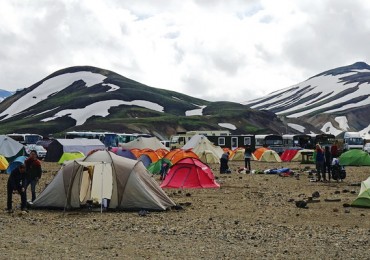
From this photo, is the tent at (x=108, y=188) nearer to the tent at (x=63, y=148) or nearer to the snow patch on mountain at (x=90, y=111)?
the tent at (x=63, y=148)

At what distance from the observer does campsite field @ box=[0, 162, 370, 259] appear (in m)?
13.1

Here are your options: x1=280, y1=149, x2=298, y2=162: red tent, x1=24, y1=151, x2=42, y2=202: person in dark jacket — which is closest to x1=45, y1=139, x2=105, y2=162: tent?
x1=280, y1=149, x2=298, y2=162: red tent

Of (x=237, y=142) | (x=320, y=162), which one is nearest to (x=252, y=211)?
A: (x=320, y=162)

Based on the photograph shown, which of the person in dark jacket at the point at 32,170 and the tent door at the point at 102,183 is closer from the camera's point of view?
the tent door at the point at 102,183

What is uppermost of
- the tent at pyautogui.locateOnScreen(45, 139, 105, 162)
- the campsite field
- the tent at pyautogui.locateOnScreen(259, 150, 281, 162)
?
the tent at pyautogui.locateOnScreen(45, 139, 105, 162)

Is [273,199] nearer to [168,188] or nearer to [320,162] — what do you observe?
[168,188]

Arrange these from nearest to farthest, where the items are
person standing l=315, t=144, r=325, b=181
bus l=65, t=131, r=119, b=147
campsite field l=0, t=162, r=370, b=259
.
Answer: campsite field l=0, t=162, r=370, b=259, person standing l=315, t=144, r=325, b=181, bus l=65, t=131, r=119, b=147

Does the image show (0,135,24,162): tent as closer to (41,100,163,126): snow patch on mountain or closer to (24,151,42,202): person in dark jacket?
(24,151,42,202): person in dark jacket

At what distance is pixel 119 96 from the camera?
186m

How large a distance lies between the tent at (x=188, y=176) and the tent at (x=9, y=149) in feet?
71.7

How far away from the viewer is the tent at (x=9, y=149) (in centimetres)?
4672

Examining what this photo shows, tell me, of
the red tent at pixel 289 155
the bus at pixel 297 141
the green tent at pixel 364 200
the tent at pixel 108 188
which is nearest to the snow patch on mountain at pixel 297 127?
the bus at pixel 297 141

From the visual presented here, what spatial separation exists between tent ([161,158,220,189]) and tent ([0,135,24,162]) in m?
21.8

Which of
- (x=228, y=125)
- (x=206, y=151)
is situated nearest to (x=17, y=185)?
(x=206, y=151)
